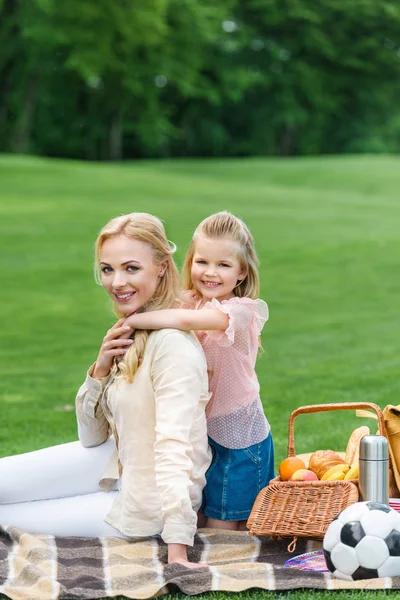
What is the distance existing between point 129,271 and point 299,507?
1155mm

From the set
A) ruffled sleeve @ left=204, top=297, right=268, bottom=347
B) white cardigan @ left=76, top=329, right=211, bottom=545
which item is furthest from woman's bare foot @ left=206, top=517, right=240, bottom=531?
ruffled sleeve @ left=204, top=297, right=268, bottom=347

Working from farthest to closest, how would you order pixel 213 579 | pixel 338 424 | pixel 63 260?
pixel 63 260
pixel 338 424
pixel 213 579

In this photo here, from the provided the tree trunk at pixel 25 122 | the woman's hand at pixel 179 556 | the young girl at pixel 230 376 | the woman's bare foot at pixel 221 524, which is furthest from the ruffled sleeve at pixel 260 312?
the tree trunk at pixel 25 122

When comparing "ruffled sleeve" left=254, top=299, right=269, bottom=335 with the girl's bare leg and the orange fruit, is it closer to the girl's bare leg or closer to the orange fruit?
the orange fruit

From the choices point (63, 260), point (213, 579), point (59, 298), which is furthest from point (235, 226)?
point (63, 260)

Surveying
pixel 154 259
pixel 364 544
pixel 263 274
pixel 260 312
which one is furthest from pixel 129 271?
pixel 263 274

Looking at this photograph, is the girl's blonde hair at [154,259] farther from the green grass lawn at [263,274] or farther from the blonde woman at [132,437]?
the green grass lawn at [263,274]

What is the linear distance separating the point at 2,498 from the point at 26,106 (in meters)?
41.4

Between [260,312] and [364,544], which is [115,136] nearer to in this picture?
[260,312]

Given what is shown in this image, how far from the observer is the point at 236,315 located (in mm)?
4098

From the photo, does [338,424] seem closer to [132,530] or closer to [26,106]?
[132,530]

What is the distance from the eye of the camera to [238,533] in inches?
165

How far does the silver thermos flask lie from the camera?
12.8ft

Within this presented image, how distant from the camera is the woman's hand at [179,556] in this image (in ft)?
12.4
